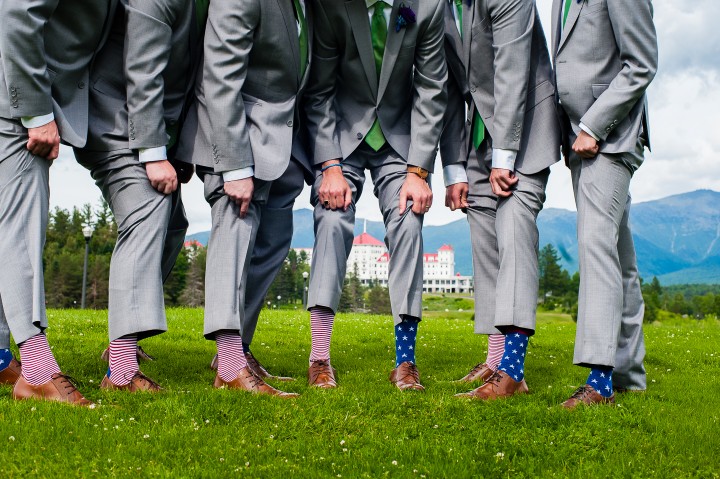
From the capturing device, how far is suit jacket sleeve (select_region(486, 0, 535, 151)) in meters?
5.18

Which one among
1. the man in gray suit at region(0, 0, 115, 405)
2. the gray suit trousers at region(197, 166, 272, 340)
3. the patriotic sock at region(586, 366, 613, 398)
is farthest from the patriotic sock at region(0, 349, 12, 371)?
the patriotic sock at region(586, 366, 613, 398)

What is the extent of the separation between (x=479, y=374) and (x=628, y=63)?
2707mm

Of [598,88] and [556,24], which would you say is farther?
[556,24]

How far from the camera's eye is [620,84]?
15.5 ft

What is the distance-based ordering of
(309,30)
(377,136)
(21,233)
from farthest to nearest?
(377,136), (309,30), (21,233)

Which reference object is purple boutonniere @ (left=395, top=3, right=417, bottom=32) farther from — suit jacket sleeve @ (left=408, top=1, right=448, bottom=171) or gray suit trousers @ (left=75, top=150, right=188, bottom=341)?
gray suit trousers @ (left=75, top=150, right=188, bottom=341)

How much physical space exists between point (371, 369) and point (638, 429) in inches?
106

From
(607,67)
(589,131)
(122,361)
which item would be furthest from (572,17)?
(122,361)

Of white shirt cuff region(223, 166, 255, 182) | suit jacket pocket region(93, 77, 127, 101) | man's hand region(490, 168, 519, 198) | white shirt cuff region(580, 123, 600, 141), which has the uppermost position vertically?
suit jacket pocket region(93, 77, 127, 101)

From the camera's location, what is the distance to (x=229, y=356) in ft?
15.7

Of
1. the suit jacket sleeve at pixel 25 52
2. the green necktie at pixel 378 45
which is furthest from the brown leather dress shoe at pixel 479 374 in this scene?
the suit jacket sleeve at pixel 25 52

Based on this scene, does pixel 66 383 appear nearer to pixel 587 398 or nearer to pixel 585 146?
pixel 587 398

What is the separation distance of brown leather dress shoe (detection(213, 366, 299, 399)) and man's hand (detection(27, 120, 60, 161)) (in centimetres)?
190

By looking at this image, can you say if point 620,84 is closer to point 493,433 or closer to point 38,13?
point 493,433
